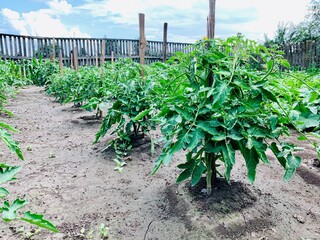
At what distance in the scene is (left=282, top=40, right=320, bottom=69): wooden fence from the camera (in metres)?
10.9

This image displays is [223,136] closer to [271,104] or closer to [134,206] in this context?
[271,104]

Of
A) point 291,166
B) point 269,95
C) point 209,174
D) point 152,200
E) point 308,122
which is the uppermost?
point 269,95

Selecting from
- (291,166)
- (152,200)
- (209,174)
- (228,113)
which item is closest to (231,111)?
(228,113)

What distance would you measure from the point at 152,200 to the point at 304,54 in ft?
36.5

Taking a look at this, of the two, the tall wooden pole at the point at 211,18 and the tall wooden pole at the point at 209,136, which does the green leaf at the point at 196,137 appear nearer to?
the tall wooden pole at the point at 209,136

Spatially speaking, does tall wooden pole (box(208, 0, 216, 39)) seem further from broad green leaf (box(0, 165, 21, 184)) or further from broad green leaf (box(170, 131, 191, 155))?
broad green leaf (box(0, 165, 21, 184))

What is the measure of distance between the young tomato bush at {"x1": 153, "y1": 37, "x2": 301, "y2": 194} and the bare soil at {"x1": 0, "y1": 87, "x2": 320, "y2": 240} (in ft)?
1.12

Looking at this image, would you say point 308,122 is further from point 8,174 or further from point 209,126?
point 8,174

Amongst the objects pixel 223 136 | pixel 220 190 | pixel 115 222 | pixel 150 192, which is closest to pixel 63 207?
pixel 115 222

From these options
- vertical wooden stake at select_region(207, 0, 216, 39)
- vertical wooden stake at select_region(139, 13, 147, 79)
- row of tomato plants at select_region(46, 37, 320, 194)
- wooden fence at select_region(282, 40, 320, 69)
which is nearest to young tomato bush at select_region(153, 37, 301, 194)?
row of tomato plants at select_region(46, 37, 320, 194)

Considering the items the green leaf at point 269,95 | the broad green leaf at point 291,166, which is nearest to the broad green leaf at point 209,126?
the green leaf at point 269,95

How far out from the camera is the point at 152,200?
222 cm

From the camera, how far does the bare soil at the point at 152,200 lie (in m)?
1.85

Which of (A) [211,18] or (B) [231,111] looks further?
(A) [211,18]
